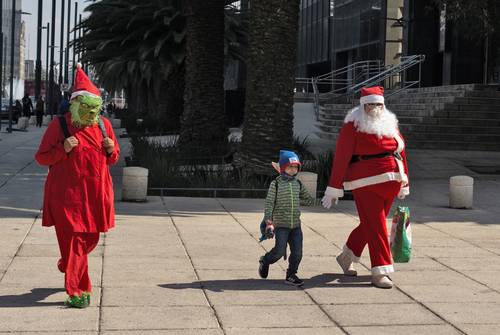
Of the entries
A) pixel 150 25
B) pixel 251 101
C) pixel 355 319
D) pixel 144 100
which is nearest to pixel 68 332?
pixel 355 319

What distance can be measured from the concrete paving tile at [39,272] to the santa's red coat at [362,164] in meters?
2.39

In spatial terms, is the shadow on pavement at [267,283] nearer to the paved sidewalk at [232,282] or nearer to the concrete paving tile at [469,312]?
the paved sidewalk at [232,282]

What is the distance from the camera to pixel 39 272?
26.6ft

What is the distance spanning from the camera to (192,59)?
70.6 feet

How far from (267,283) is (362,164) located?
139cm

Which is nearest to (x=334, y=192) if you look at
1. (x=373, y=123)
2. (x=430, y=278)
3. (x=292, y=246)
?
(x=292, y=246)

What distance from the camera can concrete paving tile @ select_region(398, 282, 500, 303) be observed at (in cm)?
736

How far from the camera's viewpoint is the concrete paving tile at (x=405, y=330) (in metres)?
6.20

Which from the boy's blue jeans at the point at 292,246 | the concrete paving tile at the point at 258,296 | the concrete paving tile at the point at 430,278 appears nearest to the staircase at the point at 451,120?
the concrete paving tile at the point at 430,278

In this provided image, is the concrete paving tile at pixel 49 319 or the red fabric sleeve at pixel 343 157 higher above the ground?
the red fabric sleeve at pixel 343 157

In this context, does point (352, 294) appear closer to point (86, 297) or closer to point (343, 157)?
point (343, 157)

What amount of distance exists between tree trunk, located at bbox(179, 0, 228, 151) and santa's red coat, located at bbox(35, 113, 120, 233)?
14029 millimetres

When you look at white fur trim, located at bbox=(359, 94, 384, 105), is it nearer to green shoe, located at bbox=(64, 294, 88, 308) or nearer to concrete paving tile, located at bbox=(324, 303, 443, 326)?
concrete paving tile, located at bbox=(324, 303, 443, 326)

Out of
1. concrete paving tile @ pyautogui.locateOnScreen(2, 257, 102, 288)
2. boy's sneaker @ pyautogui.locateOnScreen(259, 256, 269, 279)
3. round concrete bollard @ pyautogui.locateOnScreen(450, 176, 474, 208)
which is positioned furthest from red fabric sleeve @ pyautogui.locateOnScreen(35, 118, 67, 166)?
round concrete bollard @ pyautogui.locateOnScreen(450, 176, 474, 208)
